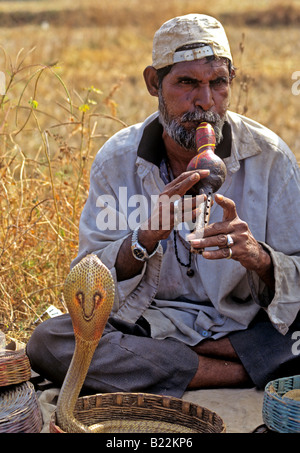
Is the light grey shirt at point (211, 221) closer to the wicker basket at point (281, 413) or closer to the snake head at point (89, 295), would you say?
the wicker basket at point (281, 413)

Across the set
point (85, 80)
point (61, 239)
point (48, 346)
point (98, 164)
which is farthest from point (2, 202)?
point (85, 80)

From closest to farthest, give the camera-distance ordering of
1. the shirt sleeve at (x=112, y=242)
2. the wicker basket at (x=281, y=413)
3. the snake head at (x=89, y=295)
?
1. the snake head at (x=89, y=295)
2. the wicker basket at (x=281, y=413)
3. the shirt sleeve at (x=112, y=242)

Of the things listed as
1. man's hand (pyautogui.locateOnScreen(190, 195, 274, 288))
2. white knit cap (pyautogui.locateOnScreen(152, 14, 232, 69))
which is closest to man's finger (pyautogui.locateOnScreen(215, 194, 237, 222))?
man's hand (pyautogui.locateOnScreen(190, 195, 274, 288))

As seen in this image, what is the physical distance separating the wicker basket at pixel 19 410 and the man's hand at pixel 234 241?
0.94m

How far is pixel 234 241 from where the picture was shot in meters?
3.23

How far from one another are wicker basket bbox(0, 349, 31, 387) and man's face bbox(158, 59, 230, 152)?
3.96 ft

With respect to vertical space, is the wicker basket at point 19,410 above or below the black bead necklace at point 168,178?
below

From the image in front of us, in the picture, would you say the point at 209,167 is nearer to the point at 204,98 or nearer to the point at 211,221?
the point at 204,98

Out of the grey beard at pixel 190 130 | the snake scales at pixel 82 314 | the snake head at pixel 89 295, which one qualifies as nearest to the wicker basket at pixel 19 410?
the snake scales at pixel 82 314

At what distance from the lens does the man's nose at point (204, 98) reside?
3.54 m

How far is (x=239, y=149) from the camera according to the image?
383 centimetres

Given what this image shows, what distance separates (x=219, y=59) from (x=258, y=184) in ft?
2.05

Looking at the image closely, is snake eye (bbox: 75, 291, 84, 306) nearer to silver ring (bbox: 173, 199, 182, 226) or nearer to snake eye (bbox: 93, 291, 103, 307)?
snake eye (bbox: 93, 291, 103, 307)
